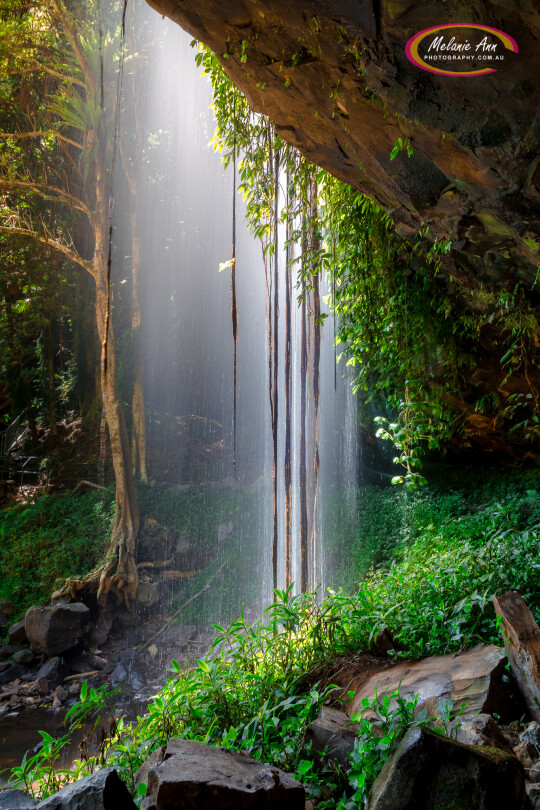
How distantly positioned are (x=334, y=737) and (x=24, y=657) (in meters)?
6.98

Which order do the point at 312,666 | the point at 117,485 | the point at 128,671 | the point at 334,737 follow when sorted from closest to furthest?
the point at 334,737
the point at 312,666
the point at 128,671
the point at 117,485

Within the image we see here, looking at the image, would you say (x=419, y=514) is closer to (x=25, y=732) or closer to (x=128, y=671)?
(x=128, y=671)

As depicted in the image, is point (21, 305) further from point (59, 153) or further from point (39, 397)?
point (59, 153)

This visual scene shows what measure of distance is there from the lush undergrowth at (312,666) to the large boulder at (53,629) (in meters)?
4.26

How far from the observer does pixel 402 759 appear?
60.3 inches

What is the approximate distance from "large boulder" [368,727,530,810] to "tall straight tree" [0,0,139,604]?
770 cm

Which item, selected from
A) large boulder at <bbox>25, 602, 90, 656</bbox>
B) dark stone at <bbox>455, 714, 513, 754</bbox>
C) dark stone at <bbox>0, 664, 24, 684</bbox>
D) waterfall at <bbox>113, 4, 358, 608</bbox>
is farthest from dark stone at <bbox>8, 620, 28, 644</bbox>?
dark stone at <bbox>455, 714, 513, 754</bbox>

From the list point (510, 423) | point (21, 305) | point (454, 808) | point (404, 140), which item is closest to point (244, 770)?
point (454, 808)

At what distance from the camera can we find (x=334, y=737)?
2.13 m

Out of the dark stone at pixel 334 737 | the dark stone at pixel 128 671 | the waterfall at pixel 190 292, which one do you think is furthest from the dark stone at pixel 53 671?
the dark stone at pixel 334 737

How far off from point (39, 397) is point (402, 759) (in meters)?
11.8

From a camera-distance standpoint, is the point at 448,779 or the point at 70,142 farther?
the point at 70,142

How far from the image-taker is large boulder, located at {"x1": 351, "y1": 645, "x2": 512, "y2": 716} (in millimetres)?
2420
